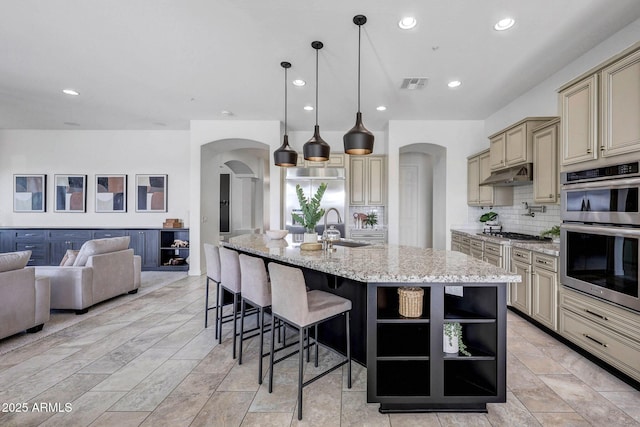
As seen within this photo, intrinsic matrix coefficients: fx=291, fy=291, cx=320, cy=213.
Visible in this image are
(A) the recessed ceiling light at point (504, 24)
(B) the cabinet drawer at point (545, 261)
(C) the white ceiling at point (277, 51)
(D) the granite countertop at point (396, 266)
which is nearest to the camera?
(D) the granite countertop at point (396, 266)

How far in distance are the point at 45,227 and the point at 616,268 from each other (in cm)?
886

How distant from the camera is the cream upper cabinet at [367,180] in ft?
18.6

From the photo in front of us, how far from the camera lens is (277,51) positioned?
3.10 m

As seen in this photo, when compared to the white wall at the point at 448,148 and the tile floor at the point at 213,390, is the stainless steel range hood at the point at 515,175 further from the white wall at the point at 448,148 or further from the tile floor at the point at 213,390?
the tile floor at the point at 213,390

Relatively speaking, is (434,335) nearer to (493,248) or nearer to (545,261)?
(545,261)

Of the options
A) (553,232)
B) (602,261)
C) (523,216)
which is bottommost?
(602,261)

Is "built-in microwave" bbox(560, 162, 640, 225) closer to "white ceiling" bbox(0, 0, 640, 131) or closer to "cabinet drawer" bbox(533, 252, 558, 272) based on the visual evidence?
"cabinet drawer" bbox(533, 252, 558, 272)

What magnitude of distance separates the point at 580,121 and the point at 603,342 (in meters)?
1.77

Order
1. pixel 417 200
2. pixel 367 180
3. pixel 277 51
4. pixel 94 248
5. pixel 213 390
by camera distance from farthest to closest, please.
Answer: pixel 417 200 → pixel 367 180 → pixel 94 248 → pixel 277 51 → pixel 213 390

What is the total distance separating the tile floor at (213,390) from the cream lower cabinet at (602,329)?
0.52 feet

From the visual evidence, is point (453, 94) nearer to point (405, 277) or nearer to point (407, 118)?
point (407, 118)

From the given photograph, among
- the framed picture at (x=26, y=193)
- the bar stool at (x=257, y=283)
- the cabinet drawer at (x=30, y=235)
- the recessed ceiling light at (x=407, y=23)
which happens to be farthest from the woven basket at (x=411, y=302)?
the framed picture at (x=26, y=193)

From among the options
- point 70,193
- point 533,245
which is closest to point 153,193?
point 70,193

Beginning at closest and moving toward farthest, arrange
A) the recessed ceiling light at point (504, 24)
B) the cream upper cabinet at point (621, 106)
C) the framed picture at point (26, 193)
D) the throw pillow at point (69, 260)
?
the cream upper cabinet at point (621, 106)
the recessed ceiling light at point (504, 24)
the throw pillow at point (69, 260)
the framed picture at point (26, 193)
